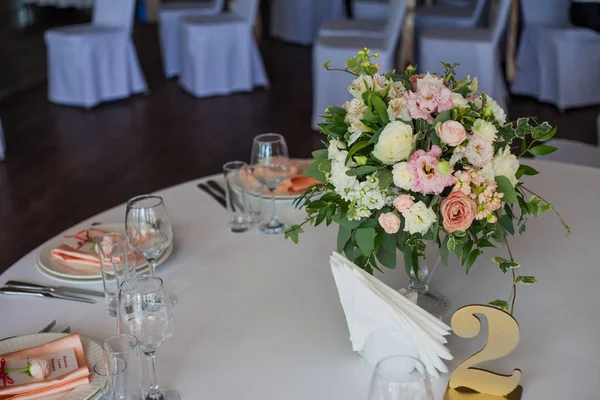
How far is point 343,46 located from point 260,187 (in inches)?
118

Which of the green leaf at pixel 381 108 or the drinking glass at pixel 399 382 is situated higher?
the green leaf at pixel 381 108

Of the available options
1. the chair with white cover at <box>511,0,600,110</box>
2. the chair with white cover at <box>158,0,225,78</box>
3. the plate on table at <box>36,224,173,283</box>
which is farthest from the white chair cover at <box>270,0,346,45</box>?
the plate on table at <box>36,224,173,283</box>

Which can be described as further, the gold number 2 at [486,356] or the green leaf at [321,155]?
the green leaf at [321,155]

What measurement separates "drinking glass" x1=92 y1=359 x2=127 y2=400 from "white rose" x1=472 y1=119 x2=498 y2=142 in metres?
0.62

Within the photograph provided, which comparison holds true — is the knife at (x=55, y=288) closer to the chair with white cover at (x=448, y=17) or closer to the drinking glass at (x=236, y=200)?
the drinking glass at (x=236, y=200)

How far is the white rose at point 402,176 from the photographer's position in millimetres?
1162

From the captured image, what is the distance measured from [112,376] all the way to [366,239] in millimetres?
454

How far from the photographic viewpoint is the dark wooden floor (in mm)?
3980

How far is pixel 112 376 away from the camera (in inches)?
42.5

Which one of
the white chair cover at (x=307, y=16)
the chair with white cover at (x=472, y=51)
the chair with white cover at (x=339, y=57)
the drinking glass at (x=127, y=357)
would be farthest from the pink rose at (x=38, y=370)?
the white chair cover at (x=307, y=16)

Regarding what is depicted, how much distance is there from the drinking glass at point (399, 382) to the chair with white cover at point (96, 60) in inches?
200

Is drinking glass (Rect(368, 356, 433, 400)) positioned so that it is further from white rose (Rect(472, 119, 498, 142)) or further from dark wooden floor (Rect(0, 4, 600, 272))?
dark wooden floor (Rect(0, 4, 600, 272))

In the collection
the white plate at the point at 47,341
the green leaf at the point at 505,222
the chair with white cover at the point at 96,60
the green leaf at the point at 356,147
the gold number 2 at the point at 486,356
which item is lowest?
the chair with white cover at the point at 96,60

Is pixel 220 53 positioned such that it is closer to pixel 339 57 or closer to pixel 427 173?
pixel 339 57
